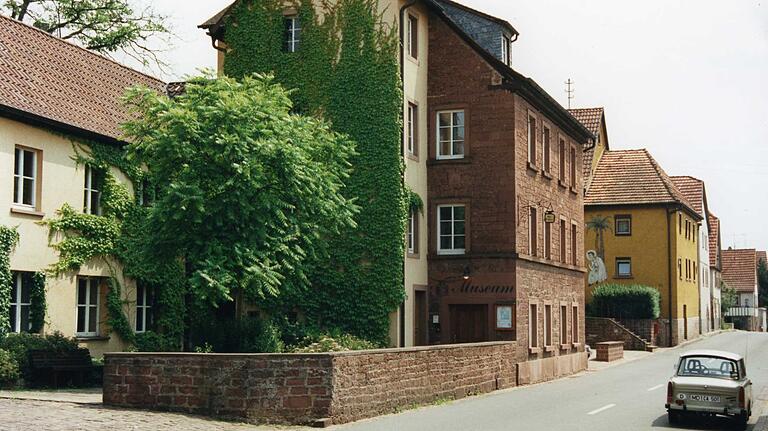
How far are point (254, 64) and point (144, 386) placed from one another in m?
14.8

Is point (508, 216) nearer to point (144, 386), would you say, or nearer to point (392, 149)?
point (392, 149)

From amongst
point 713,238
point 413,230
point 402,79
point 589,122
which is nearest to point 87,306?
point 413,230

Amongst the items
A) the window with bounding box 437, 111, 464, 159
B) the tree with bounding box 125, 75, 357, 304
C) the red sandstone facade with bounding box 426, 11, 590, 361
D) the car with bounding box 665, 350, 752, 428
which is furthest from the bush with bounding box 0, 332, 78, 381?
the car with bounding box 665, 350, 752, 428

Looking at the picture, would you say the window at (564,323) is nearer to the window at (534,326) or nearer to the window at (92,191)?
the window at (534,326)

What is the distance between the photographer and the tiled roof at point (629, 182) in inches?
2431

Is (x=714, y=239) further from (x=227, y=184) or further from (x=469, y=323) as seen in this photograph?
(x=227, y=184)

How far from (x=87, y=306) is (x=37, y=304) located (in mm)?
2448

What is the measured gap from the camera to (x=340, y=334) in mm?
30016

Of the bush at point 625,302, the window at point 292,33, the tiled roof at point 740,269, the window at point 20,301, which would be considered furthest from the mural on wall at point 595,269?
the tiled roof at point 740,269

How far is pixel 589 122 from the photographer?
64.3 meters

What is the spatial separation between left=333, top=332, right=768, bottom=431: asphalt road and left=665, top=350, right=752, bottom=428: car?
0.45 m

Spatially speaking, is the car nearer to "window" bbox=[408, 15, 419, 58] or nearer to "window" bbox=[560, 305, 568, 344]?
"window" bbox=[408, 15, 419, 58]

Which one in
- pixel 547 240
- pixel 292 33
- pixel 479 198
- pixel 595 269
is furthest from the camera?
pixel 595 269

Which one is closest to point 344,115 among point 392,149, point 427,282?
point 392,149
